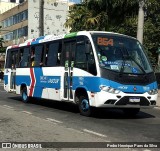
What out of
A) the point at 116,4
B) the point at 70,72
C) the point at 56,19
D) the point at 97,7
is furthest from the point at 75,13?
the point at 56,19

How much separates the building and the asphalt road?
2221 inches

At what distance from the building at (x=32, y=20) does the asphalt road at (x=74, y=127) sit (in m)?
56.4

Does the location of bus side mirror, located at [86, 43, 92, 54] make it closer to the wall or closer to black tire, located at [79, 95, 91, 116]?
black tire, located at [79, 95, 91, 116]

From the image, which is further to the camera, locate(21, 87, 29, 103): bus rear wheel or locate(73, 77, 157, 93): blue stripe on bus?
locate(21, 87, 29, 103): bus rear wheel

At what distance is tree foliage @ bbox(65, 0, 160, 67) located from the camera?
25.1 m

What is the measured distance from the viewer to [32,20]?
6962 cm

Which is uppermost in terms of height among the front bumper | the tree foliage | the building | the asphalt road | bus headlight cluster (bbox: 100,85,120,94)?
the building

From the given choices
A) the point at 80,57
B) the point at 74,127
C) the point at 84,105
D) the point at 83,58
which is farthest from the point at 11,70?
the point at 74,127

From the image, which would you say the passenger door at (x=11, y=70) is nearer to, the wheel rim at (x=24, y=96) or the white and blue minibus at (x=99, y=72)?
the wheel rim at (x=24, y=96)

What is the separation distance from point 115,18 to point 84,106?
44.4 ft

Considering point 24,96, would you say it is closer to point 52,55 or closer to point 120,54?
point 52,55

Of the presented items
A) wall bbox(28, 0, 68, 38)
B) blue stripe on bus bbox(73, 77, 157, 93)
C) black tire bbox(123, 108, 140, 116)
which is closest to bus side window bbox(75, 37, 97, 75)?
blue stripe on bus bbox(73, 77, 157, 93)

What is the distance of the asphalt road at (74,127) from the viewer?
909cm

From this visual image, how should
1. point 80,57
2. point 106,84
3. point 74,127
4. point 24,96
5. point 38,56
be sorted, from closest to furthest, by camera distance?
point 74,127 → point 106,84 → point 80,57 → point 38,56 → point 24,96
